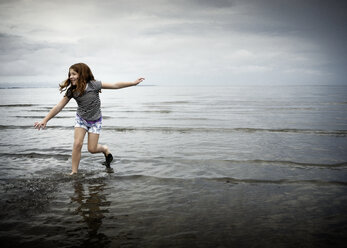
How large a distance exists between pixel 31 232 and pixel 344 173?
636 centimetres

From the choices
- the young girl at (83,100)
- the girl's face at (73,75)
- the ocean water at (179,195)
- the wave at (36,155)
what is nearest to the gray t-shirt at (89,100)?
the young girl at (83,100)

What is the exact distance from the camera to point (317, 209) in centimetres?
409

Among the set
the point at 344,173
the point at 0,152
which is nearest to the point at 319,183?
the point at 344,173

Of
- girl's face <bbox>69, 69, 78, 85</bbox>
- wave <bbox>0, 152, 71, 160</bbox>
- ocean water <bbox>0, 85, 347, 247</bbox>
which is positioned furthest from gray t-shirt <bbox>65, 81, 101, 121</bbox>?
wave <bbox>0, 152, 71, 160</bbox>

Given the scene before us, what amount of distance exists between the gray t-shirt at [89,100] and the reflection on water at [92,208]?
1.47 meters

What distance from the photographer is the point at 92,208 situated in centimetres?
419

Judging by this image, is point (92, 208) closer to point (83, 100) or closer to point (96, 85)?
point (83, 100)

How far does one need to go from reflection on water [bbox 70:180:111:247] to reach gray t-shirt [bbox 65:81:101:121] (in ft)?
4.83

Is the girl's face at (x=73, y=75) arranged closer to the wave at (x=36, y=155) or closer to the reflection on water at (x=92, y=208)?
the reflection on water at (x=92, y=208)

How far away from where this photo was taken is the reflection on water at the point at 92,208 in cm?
326

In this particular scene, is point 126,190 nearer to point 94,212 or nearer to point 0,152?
point 94,212

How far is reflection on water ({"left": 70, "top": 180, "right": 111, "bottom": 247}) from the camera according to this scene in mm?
3260

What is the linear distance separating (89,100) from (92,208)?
7.95 ft

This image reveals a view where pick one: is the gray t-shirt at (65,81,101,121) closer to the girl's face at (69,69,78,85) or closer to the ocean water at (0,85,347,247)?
the girl's face at (69,69,78,85)
